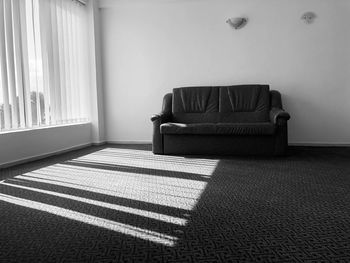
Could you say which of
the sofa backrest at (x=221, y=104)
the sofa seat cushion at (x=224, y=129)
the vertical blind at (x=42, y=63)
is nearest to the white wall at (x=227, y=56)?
the sofa backrest at (x=221, y=104)

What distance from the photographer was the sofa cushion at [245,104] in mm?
4895

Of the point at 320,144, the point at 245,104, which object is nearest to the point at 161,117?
the point at 245,104

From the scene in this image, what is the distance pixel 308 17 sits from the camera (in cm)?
509

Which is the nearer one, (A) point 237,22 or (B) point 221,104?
(B) point 221,104

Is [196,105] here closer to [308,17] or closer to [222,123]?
[222,123]

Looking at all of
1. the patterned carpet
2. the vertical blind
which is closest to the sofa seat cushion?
the patterned carpet

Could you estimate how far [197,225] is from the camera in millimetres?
1913

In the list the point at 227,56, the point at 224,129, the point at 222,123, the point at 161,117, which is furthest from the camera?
the point at 227,56

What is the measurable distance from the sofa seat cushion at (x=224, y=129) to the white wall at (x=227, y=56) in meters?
1.35

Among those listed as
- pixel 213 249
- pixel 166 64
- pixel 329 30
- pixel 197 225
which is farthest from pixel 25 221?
pixel 329 30

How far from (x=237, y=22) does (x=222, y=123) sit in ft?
6.37

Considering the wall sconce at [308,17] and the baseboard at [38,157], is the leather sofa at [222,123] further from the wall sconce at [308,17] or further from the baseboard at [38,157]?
the baseboard at [38,157]

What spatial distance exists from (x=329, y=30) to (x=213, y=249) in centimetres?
474

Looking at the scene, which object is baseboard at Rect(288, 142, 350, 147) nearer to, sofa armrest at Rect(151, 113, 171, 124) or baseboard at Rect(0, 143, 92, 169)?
sofa armrest at Rect(151, 113, 171, 124)
